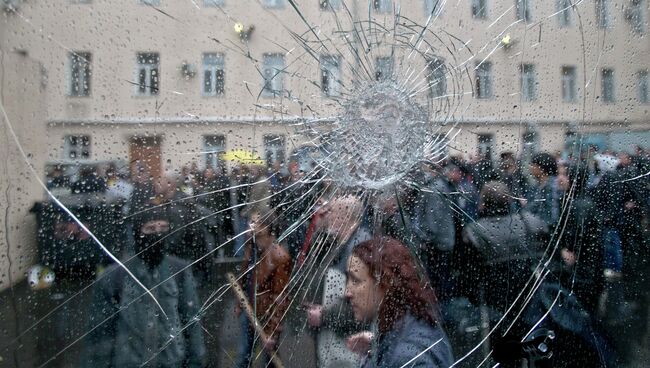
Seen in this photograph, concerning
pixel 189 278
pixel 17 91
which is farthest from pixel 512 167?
pixel 17 91

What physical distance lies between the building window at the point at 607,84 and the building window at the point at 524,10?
0.92 feet

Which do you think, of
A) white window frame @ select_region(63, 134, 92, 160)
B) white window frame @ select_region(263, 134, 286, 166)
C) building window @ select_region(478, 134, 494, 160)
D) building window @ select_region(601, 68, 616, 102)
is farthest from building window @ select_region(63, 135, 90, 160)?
building window @ select_region(601, 68, 616, 102)

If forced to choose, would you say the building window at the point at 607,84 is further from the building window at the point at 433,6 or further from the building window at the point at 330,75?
the building window at the point at 330,75

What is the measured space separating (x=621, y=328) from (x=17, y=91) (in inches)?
68.5

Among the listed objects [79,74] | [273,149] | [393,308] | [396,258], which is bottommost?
[393,308]

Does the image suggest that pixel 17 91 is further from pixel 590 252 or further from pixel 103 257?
pixel 590 252

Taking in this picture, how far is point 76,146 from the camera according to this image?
49.3 inches

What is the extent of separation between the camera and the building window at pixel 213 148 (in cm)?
134

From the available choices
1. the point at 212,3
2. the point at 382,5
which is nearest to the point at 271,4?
the point at 212,3

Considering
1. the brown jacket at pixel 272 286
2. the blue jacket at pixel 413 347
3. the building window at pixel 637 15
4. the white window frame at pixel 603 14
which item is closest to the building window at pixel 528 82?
the white window frame at pixel 603 14

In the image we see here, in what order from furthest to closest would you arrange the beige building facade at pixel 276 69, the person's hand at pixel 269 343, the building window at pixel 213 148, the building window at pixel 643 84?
the building window at pixel 643 84 → the person's hand at pixel 269 343 → the building window at pixel 213 148 → the beige building facade at pixel 276 69

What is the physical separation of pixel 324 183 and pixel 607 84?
0.90 m

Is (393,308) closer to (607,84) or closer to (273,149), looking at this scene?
(273,149)

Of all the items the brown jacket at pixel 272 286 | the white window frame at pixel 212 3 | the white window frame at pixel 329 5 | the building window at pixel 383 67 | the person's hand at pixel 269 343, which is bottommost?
the person's hand at pixel 269 343
